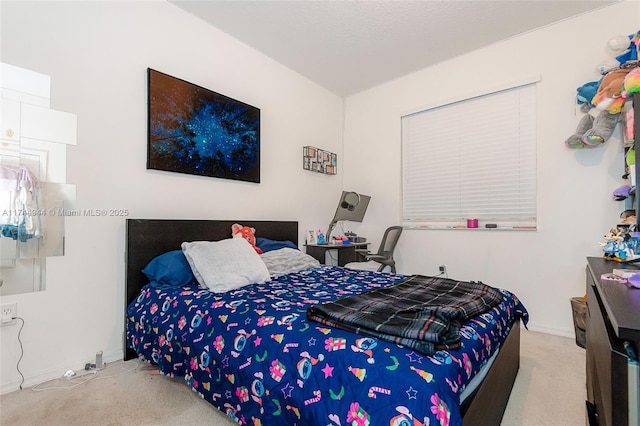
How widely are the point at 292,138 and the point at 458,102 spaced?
195cm

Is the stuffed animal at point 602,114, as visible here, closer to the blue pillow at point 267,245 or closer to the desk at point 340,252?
the desk at point 340,252

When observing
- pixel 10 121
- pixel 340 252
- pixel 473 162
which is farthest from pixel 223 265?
pixel 473 162

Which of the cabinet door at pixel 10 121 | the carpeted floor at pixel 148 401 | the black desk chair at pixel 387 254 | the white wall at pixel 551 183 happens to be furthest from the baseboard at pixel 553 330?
the cabinet door at pixel 10 121

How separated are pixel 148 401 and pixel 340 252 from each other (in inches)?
95.3

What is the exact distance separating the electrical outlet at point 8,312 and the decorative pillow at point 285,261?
1.57 meters

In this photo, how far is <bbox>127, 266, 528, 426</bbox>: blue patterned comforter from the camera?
0.95 meters

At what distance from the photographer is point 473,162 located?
337 cm

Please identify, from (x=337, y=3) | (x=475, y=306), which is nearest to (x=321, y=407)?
(x=475, y=306)

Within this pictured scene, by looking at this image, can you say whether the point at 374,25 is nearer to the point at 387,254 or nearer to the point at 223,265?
the point at 387,254

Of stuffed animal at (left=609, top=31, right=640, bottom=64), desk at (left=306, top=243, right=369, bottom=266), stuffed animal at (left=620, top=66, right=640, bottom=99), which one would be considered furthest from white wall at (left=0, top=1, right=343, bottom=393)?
stuffed animal at (left=609, top=31, right=640, bottom=64)

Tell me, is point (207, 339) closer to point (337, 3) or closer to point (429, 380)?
point (429, 380)

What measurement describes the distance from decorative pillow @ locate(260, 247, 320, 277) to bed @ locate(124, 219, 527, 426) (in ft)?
0.83

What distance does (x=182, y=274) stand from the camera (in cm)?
219

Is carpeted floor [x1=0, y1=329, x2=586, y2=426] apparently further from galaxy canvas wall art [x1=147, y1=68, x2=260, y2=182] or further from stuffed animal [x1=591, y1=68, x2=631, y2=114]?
stuffed animal [x1=591, y1=68, x2=631, y2=114]
